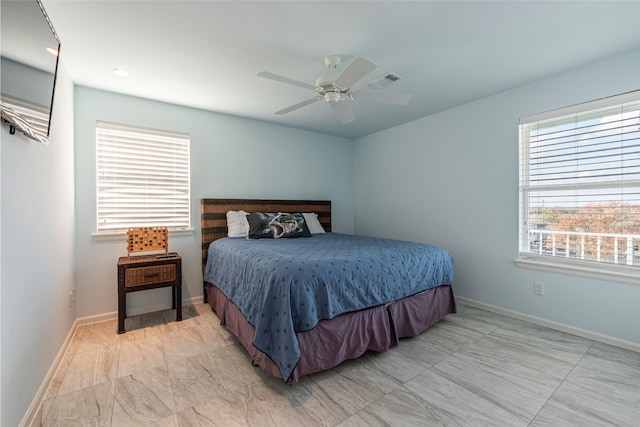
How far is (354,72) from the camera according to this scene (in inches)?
75.8

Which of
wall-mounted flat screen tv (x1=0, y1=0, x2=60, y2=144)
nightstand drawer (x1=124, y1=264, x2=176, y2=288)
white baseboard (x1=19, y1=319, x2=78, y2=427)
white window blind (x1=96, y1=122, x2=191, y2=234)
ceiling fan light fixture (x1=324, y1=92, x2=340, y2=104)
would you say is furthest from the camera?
white window blind (x1=96, y1=122, x2=191, y2=234)

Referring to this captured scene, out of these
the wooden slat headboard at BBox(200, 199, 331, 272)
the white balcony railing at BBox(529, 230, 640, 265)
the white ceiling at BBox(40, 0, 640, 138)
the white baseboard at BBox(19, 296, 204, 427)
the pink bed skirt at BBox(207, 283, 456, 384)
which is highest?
the white ceiling at BBox(40, 0, 640, 138)

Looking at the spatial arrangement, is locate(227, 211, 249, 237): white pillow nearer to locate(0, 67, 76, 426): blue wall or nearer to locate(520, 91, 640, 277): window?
locate(0, 67, 76, 426): blue wall

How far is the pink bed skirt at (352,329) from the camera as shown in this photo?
1853 millimetres

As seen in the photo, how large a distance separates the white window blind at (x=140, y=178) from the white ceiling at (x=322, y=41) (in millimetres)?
518

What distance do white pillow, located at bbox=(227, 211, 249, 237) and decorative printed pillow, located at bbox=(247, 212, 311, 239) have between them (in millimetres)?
125

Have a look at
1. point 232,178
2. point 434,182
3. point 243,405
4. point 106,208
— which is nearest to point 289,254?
point 243,405

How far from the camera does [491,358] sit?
2178mm

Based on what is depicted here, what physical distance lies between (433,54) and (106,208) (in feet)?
11.8

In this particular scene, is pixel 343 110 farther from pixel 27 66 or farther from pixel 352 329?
pixel 27 66

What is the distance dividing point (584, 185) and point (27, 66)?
410cm

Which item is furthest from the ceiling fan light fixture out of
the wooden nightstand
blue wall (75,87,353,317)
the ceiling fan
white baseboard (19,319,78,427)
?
white baseboard (19,319,78,427)

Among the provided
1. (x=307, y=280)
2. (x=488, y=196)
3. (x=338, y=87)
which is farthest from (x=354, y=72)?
(x=488, y=196)

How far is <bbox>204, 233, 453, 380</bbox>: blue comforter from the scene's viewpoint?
69.5 inches
